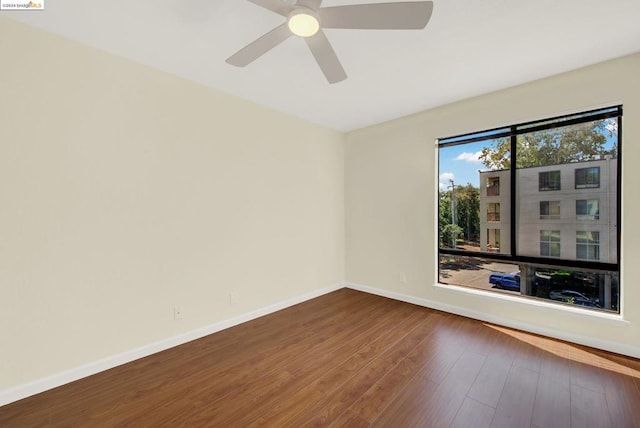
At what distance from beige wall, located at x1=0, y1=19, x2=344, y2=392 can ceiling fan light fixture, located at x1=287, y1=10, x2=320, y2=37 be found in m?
1.50

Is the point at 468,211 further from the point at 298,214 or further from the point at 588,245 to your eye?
the point at 298,214

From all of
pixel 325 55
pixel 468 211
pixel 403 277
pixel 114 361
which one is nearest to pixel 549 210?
pixel 468 211

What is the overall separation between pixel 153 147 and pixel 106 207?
62cm

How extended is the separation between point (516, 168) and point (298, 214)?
2.54 metres

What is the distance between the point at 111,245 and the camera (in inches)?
82.9

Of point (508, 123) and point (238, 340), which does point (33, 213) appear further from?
point (508, 123)

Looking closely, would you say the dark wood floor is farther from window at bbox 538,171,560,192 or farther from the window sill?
window at bbox 538,171,560,192

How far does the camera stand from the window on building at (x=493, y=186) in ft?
9.77

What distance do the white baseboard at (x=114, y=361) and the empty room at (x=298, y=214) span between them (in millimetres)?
14

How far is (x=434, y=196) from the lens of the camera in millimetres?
3328

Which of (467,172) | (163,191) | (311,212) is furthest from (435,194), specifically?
(163,191)

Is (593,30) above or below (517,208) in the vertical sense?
above

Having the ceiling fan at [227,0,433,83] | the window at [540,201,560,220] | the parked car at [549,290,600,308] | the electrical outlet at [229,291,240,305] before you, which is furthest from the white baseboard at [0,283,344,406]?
the window at [540,201,560,220]

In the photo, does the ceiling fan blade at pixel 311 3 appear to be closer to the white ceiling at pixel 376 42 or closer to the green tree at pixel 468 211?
the white ceiling at pixel 376 42
